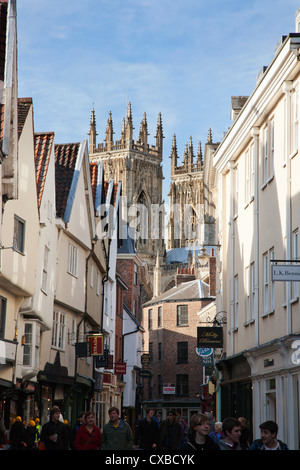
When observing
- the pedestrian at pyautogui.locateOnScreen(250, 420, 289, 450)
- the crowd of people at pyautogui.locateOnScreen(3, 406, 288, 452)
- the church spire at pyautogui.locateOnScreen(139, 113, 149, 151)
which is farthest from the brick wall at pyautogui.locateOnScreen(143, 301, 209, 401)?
the church spire at pyautogui.locateOnScreen(139, 113, 149, 151)

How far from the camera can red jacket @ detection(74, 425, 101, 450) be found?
40.6 ft

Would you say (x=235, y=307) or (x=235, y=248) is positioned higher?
(x=235, y=248)

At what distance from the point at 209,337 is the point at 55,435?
14.7 meters

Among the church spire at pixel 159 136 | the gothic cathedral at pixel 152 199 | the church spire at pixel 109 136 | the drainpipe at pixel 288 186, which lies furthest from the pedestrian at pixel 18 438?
the church spire at pixel 159 136

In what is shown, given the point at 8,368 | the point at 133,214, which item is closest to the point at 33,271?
the point at 8,368

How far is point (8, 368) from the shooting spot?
2072 cm

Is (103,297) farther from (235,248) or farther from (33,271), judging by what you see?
(33,271)

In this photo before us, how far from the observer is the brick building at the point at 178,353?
69688 mm

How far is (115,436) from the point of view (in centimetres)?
1177

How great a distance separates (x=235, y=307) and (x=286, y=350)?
7.56 metres

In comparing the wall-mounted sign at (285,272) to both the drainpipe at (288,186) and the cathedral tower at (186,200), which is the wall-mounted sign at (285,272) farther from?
the cathedral tower at (186,200)

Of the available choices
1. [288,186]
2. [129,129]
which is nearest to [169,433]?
[288,186]

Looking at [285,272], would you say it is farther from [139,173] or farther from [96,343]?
[139,173]

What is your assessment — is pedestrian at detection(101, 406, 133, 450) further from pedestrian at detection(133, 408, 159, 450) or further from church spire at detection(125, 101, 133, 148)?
church spire at detection(125, 101, 133, 148)
